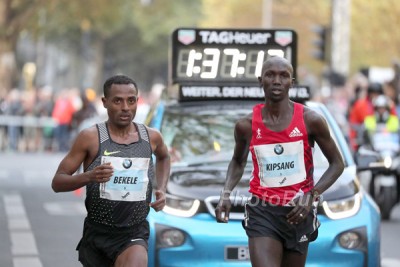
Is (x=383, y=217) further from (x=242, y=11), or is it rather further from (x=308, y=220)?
(x=242, y=11)

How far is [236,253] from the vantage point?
9.90m

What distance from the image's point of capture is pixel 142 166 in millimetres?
7812

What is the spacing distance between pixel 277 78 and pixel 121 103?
3.04 feet

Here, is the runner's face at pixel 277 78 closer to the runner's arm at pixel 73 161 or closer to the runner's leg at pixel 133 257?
the runner's arm at pixel 73 161

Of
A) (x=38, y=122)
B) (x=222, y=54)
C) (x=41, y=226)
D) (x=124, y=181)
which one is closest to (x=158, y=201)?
(x=124, y=181)

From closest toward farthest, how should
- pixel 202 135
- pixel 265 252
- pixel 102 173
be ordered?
pixel 102 173 < pixel 265 252 < pixel 202 135

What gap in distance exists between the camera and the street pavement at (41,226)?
12.8m

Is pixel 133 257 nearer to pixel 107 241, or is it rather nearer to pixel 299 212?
pixel 107 241

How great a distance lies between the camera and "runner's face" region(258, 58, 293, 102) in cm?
797

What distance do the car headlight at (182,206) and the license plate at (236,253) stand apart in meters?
0.42

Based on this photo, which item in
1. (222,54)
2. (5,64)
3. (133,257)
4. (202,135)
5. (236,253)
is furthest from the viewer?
(5,64)

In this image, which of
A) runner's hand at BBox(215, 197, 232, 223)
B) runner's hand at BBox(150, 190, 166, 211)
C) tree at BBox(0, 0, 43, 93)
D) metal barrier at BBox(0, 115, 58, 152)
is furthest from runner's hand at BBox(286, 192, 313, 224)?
tree at BBox(0, 0, 43, 93)

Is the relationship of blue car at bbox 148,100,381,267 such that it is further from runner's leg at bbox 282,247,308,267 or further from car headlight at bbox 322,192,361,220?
runner's leg at bbox 282,247,308,267

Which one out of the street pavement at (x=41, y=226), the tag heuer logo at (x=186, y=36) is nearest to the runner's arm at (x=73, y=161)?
the street pavement at (x=41, y=226)
